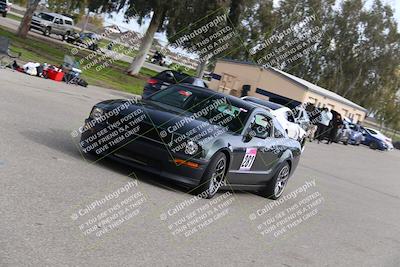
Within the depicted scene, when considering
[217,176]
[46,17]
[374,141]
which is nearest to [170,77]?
[217,176]

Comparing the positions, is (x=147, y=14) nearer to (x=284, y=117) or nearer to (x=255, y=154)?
(x=284, y=117)

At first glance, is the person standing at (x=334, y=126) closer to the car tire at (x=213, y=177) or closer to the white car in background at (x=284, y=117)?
the white car in background at (x=284, y=117)

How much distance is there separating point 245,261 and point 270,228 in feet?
6.83

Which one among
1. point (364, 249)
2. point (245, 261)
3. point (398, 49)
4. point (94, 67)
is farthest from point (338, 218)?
point (398, 49)

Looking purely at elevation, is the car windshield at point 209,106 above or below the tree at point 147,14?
above

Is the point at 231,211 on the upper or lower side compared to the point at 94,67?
upper

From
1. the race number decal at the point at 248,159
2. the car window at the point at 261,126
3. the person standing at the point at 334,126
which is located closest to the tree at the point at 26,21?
the person standing at the point at 334,126

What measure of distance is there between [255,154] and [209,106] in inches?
39.6

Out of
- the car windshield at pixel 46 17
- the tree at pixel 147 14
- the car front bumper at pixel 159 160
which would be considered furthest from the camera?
the car windshield at pixel 46 17

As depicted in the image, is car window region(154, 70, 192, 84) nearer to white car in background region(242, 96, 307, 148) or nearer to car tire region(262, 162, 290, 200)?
white car in background region(242, 96, 307, 148)

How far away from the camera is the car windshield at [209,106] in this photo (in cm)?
952

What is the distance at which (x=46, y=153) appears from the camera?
893cm

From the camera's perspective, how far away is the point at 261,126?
33.2 feet

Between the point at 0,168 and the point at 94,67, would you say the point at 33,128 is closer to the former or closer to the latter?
the point at 0,168
